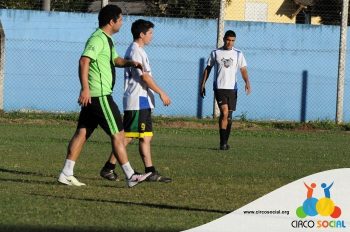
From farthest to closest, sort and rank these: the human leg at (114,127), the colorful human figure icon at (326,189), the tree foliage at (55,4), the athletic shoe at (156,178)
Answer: the tree foliage at (55,4) → the athletic shoe at (156,178) → the human leg at (114,127) → the colorful human figure icon at (326,189)

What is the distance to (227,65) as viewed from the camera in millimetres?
18047

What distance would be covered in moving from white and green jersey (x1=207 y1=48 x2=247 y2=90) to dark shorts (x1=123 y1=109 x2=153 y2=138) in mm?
5531

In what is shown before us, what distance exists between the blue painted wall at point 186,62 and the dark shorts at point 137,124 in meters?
12.7

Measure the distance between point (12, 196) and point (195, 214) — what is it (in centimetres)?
196

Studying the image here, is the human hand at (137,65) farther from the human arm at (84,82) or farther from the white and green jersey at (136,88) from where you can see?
the white and green jersey at (136,88)

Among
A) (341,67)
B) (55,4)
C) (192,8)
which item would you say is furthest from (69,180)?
(55,4)

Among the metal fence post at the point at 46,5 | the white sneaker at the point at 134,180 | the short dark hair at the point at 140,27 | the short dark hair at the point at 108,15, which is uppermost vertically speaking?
the metal fence post at the point at 46,5

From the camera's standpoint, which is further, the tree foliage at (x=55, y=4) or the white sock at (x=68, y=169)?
the tree foliage at (x=55, y=4)

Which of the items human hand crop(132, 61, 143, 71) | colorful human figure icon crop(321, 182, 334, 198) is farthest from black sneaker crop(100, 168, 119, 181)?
colorful human figure icon crop(321, 182, 334, 198)

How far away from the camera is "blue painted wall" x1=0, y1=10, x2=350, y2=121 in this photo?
83.1ft

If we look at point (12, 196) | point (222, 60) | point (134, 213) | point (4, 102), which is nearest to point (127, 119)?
point (12, 196)

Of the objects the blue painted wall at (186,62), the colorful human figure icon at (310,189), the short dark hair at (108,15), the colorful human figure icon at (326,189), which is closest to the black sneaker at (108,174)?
the short dark hair at (108,15)

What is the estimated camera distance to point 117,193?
35.7 ft

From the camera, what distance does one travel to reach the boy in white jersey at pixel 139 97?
1242 centimetres
